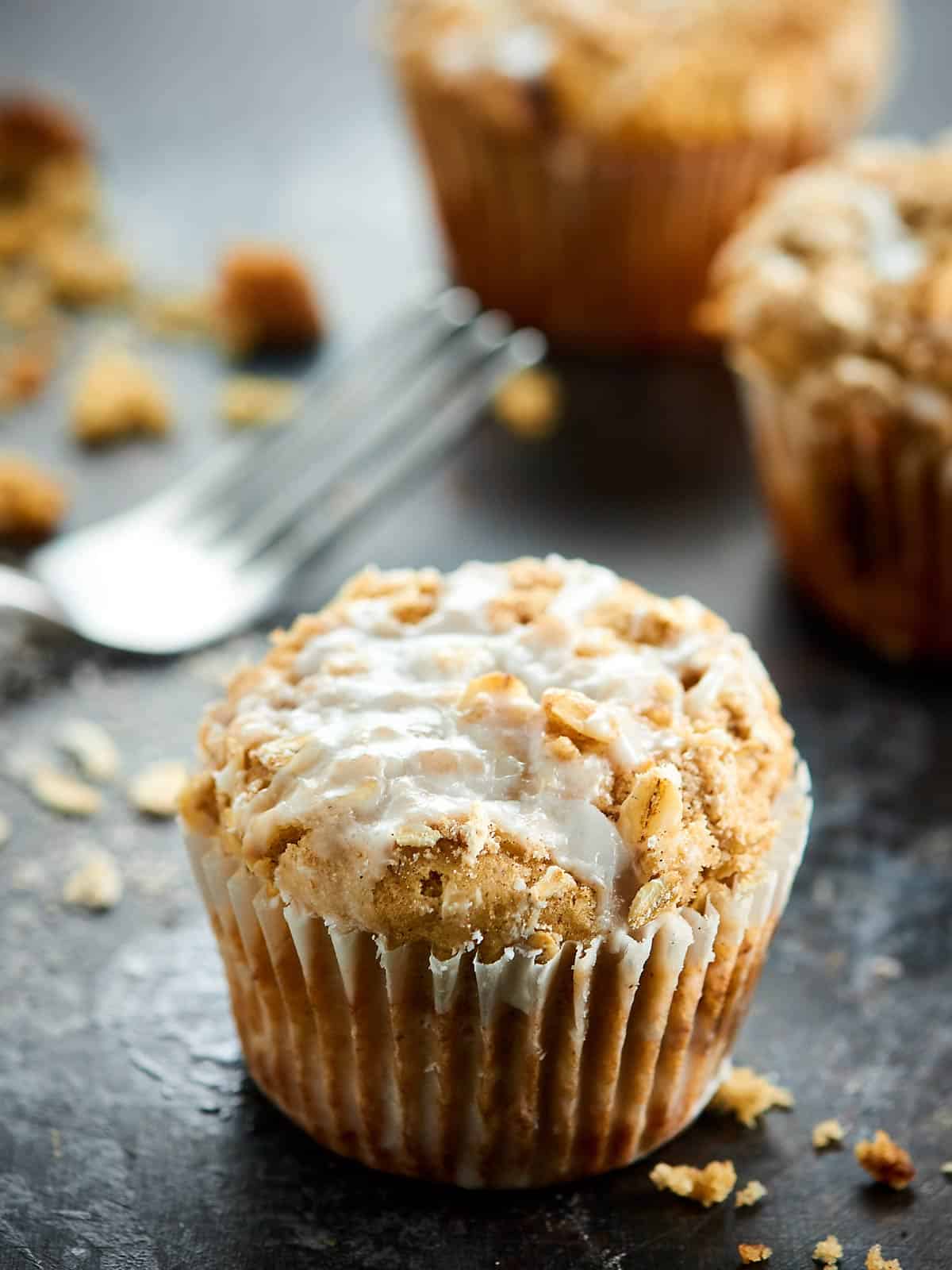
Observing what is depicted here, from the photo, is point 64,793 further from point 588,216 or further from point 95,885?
point 588,216

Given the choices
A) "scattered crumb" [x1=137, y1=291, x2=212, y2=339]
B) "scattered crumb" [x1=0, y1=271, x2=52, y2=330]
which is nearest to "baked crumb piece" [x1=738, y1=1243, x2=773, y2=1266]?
"scattered crumb" [x1=137, y1=291, x2=212, y2=339]

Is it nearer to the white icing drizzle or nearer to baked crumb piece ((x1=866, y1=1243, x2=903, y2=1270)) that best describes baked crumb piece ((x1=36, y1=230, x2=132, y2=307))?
the white icing drizzle

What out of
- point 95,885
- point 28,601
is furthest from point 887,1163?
point 28,601

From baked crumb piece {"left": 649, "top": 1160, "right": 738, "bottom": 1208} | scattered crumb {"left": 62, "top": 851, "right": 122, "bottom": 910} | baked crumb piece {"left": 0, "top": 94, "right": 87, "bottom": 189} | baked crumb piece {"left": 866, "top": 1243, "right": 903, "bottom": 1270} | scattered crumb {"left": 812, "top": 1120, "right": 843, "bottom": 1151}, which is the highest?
baked crumb piece {"left": 0, "top": 94, "right": 87, "bottom": 189}

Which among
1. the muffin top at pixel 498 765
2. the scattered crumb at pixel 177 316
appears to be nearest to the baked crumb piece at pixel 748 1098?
the muffin top at pixel 498 765

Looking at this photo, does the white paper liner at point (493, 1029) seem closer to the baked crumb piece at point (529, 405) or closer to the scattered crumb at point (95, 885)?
the scattered crumb at point (95, 885)

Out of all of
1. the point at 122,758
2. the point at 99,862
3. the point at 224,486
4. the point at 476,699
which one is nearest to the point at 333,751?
the point at 476,699
